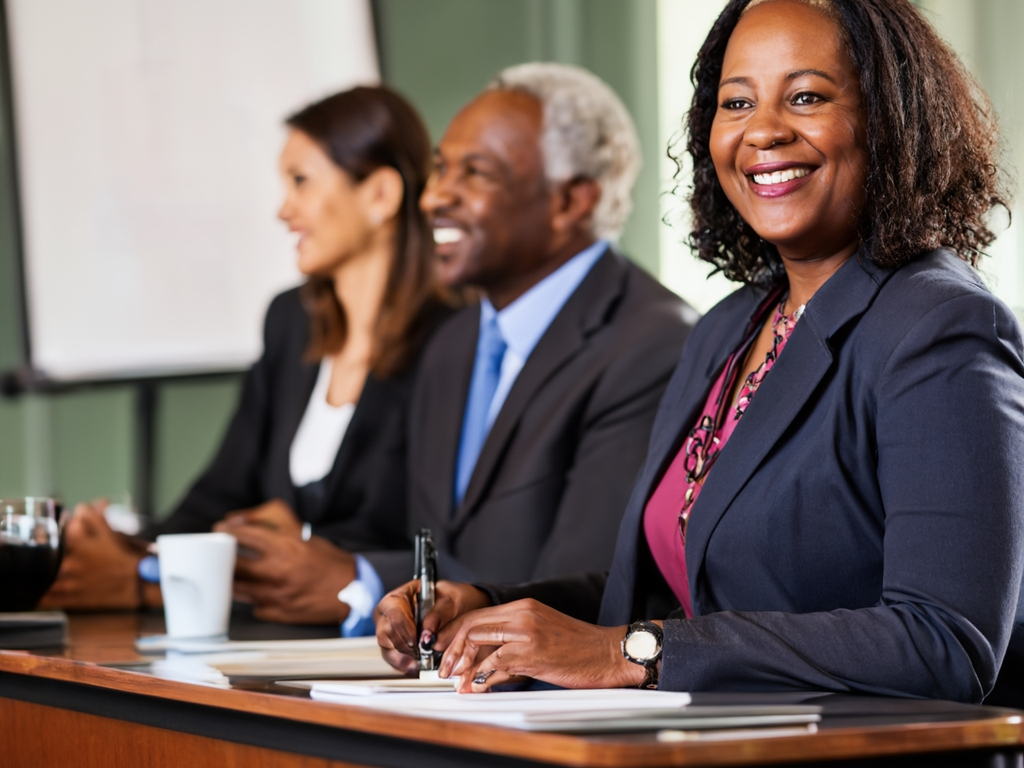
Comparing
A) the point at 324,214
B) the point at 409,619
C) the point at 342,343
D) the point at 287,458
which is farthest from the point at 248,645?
the point at 324,214

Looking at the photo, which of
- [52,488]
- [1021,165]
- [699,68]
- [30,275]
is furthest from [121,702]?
[52,488]

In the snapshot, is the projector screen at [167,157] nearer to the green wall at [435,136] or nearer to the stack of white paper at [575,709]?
the green wall at [435,136]

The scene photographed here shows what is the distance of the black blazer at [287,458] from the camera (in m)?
2.85

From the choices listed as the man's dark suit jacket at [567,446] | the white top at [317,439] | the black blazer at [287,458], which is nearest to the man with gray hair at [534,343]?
the man's dark suit jacket at [567,446]

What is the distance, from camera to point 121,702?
1426 millimetres

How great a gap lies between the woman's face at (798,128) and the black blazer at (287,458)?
4.55 ft

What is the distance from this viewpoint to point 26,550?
1.93 metres

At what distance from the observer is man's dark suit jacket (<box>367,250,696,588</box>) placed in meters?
2.18

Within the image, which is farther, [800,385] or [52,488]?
[52,488]

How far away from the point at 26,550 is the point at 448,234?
1.10 meters

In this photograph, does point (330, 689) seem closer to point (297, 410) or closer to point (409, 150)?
point (297, 410)

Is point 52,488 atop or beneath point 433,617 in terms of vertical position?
beneath

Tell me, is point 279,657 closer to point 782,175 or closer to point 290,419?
Result: point 782,175

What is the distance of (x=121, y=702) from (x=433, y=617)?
0.36m
